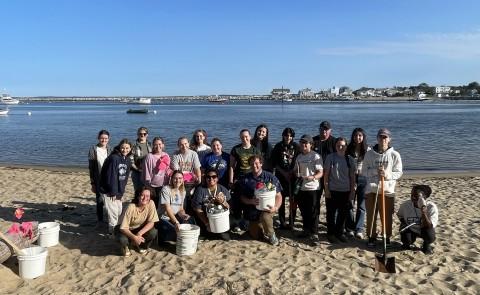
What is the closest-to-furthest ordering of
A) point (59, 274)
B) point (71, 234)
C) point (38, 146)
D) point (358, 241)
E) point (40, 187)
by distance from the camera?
point (59, 274) < point (358, 241) < point (71, 234) < point (40, 187) < point (38, 146)

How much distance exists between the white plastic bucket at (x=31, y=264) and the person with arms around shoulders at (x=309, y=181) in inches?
148

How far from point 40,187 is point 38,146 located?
1589cm

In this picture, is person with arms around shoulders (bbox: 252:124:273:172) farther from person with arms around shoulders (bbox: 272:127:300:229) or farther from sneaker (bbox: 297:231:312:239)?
sneaker (bbox: 297:231:312:239)

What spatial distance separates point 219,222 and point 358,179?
2348mm

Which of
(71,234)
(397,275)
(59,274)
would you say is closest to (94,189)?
(71,234)

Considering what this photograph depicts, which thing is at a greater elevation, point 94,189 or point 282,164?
point 282,164

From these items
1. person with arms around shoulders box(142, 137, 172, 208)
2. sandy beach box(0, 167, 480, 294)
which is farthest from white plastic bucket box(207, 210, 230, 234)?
person with arms around shoulders box(142, 137, 172, 208)

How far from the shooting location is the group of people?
19.9 feet

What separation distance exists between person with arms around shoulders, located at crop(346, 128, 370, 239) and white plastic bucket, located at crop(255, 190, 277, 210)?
1320 millimetres

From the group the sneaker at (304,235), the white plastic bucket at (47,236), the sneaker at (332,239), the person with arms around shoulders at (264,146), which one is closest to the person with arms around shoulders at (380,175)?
the sneaker at (332,239)

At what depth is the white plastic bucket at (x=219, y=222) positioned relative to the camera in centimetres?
636

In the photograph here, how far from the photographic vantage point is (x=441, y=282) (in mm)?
5098

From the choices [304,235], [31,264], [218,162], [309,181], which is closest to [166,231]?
[218,162]

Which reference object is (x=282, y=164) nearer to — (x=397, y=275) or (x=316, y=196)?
(x=316, y=196)
